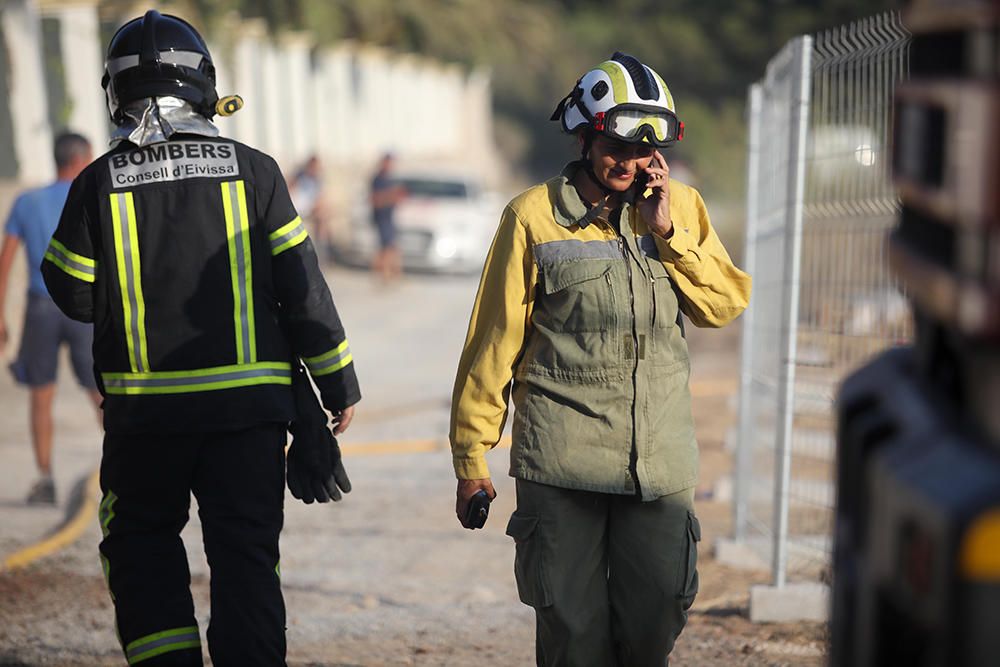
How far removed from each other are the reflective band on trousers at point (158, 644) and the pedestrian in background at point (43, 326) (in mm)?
4141

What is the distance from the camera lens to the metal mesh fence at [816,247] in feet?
15.8

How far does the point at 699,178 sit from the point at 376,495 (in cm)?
4732

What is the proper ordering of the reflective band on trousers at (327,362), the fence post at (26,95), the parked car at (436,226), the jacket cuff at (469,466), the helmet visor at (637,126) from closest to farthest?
the helmet visor at (637,126) < the jacket cuff at (469,466) < the reflective band on trousers at (327,362) < the fence post at (26,95) < the parked car at (436,226)

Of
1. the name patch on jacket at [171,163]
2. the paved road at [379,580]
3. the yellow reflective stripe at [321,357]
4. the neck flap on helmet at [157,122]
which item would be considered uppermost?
the neck flap on helmet at [157,122]

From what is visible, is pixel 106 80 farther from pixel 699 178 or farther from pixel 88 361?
pixel 699 178

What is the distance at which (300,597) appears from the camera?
6121 mm

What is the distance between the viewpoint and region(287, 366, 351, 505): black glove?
13.3ft

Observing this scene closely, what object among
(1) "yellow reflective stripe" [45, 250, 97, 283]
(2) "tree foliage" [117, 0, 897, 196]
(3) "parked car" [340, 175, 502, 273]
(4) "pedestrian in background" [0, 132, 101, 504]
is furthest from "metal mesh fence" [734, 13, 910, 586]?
(2) "tree foliage" [117, 0, 897, 196]

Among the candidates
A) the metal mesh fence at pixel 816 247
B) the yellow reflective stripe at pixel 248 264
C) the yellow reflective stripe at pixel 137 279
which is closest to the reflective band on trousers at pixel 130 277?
the yellow reflective stripe at pixel 137 279

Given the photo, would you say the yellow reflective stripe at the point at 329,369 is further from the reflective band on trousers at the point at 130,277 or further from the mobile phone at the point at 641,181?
the mobile phone at the point at 641,181

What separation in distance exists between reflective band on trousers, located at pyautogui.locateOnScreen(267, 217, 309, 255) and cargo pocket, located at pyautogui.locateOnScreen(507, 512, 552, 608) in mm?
999

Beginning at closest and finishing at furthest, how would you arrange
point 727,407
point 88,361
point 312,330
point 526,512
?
point 526,512, point 312,330, point 88,361, point 727,407

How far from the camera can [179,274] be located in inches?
150

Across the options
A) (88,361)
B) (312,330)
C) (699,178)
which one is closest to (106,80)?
(312,330)
